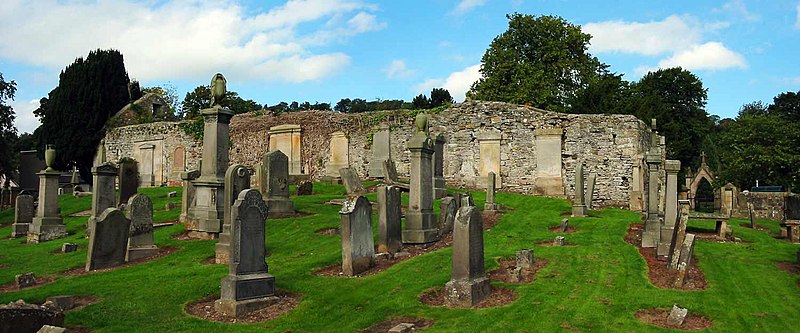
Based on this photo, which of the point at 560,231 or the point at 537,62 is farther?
the point at 537,62

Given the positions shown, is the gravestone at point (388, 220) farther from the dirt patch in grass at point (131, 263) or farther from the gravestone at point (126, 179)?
the gravestone at point (126, 179)

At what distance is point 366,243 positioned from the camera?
37.9ft

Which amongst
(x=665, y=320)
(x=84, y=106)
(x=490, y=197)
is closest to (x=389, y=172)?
(x=490, y=197)

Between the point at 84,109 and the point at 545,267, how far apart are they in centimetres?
3996

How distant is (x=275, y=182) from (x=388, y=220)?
5.37 metres

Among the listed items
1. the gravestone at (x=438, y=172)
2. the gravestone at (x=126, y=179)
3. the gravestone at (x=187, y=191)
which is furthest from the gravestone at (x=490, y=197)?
the gravestone at (x=126, y=179)

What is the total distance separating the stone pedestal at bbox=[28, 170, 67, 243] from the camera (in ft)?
58.1

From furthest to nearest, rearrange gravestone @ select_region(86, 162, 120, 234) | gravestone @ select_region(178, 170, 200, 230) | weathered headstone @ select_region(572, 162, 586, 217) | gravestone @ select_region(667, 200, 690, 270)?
weathered headstone @ select_region(572, 162, 586, 217), gravestone @ select_region(178, 170, 200, 230), gravestone @ select_region(86, 162, 120, 234), gravestone @ select_region(667, 200, 690, 270)

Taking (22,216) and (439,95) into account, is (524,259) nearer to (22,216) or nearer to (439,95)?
(22,216)

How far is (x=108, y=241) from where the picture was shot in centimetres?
1274

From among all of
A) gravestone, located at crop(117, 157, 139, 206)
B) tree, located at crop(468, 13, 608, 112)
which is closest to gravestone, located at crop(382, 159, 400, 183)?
gravestone, located at crop(117, 157, 139, 206)

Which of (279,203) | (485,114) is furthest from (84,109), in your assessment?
(279,203)

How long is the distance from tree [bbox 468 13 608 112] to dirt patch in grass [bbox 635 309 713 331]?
33.0m

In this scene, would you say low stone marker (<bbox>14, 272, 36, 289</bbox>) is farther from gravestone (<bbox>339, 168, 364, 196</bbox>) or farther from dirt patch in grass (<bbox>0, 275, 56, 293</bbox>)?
gravestone (<bbox>339, 168, 364, 196</bbox>)
